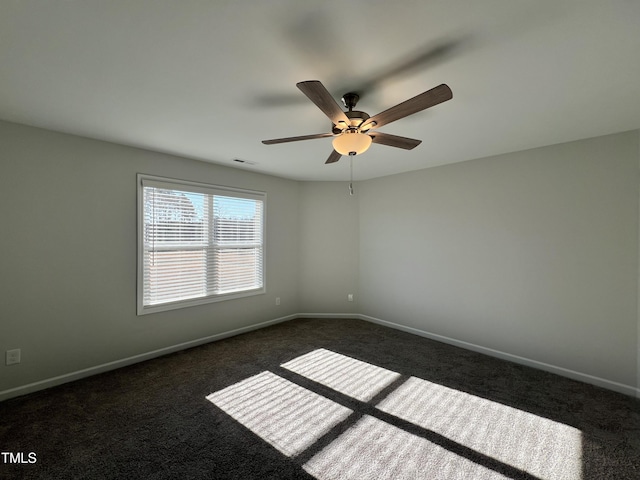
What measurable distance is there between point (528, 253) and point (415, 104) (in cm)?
257

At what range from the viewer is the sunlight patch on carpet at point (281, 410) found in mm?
2023

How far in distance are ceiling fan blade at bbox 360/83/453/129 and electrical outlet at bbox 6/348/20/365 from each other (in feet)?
11.6

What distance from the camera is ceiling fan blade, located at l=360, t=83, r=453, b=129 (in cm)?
151

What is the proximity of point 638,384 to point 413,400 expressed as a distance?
81.3 inches

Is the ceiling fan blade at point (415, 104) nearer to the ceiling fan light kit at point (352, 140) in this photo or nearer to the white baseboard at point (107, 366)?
the ceiling fan light kit at point (352, 140)

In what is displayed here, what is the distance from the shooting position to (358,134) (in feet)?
6.50

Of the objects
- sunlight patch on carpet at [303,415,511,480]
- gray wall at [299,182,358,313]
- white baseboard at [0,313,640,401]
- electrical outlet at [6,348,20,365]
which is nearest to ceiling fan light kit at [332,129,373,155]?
sunlight patch on carpet at [303,415,511,480]

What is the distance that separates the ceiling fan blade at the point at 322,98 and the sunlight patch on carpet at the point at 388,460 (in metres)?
2.18

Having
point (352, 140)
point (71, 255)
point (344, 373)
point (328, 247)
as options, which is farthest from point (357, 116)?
point (328, 247)

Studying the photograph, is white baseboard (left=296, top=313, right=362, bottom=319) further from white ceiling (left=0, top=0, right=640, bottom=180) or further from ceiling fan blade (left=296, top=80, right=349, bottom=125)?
ceiling fan blade (left=296, top=80, right=349, bottom=125)

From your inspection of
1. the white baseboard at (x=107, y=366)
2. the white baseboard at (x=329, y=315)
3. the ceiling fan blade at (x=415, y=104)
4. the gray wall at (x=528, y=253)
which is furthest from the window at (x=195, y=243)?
the ceiling fan blade at (x=415, y=104)

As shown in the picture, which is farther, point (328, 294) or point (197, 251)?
point (328, 294)

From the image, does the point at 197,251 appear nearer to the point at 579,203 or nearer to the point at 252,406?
the point at 252,406

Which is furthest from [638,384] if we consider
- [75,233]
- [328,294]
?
[75,233]
